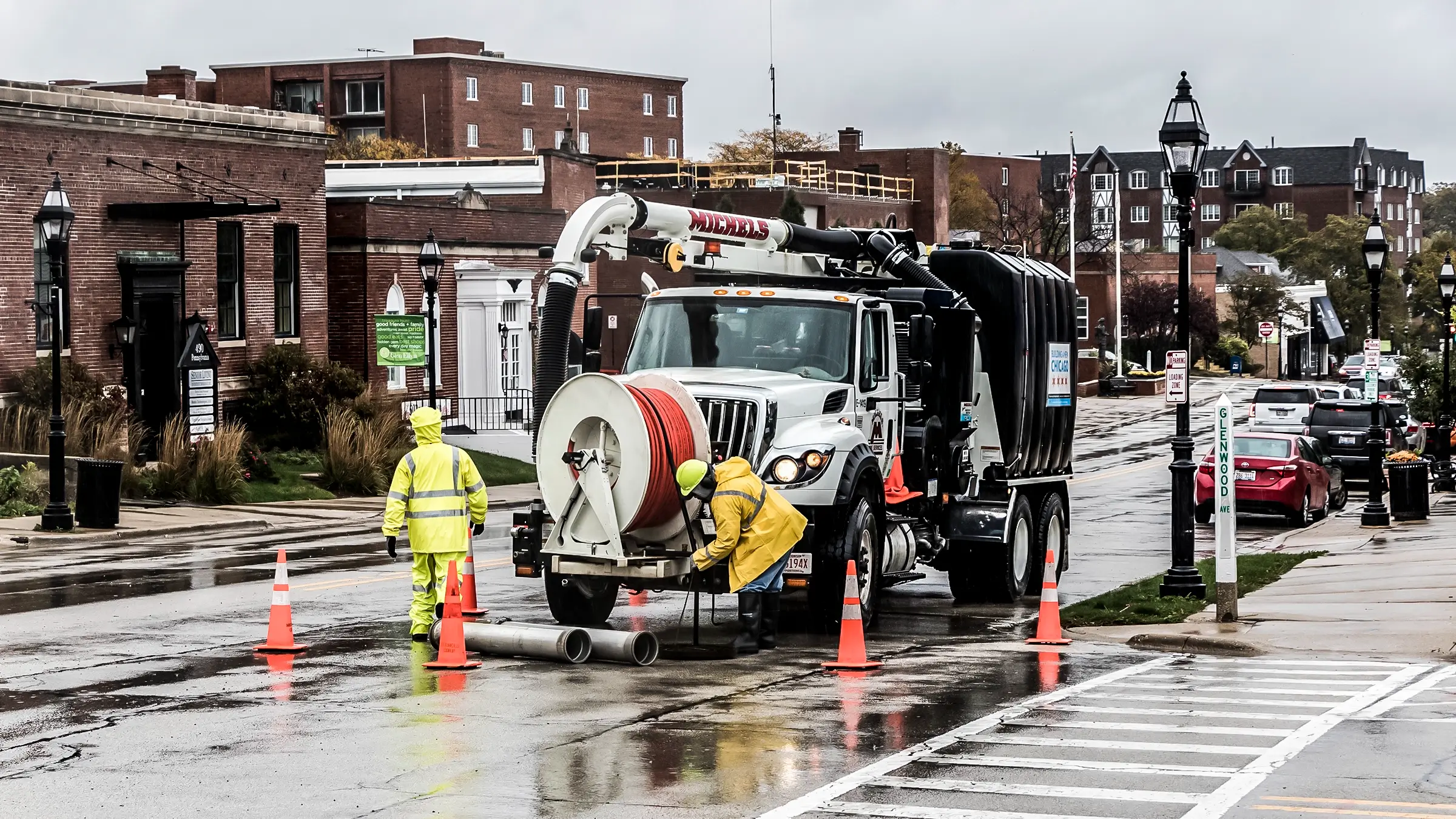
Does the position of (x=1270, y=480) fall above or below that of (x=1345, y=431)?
below

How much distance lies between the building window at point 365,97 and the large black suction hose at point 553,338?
3710 inches

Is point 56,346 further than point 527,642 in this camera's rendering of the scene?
Yes

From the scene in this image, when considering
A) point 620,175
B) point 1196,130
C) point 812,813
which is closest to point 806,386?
point 1196,130

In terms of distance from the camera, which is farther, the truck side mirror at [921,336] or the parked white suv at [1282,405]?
the parked white suv at [1282,405]

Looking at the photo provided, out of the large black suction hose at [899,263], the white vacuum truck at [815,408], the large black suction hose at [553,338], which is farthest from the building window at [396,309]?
the large black suction hose at [553,338]

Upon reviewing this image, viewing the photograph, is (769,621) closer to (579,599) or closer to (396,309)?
(579,599)

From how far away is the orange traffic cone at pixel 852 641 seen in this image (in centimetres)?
1388

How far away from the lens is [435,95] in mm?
105062

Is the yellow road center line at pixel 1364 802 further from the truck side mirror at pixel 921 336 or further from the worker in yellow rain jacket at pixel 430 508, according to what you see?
the truck side mirror at pixel 921 336

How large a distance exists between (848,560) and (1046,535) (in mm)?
5188

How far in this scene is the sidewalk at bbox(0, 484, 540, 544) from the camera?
2630cm

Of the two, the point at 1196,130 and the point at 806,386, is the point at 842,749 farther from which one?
the point at 1196,130

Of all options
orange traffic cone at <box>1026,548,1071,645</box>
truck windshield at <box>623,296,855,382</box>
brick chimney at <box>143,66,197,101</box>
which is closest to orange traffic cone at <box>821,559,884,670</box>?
orange traffic cone at <box>1026,548,1071,645</box>

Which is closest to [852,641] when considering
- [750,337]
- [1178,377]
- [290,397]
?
[750,337]
